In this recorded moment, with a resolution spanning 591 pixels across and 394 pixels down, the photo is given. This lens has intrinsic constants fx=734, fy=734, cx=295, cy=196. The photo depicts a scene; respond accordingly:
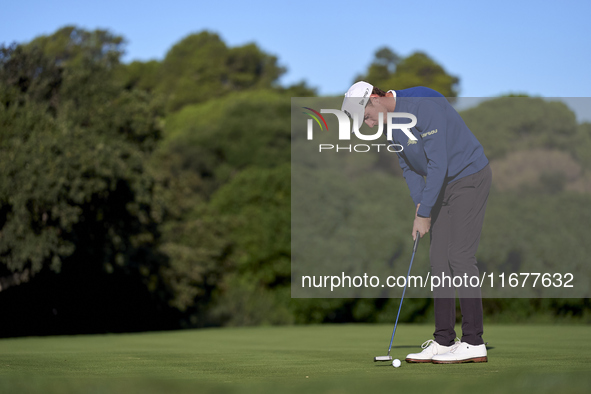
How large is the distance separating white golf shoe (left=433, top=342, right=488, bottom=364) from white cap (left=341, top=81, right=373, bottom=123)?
1941 millimetres

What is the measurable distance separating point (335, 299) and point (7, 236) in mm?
12478

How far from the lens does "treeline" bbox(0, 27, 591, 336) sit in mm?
14867

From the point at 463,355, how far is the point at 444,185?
1.32 m

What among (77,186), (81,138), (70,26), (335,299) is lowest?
(335,299)

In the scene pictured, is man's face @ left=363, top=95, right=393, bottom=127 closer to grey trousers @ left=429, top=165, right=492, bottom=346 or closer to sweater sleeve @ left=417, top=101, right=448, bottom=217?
sweater sleeve @ left=417, top=101, right=448, bottom=217

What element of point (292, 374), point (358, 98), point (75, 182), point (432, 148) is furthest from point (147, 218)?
point (292, 374)

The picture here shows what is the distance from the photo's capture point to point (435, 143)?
558 centimetres

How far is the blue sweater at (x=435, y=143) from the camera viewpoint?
18.2 feet

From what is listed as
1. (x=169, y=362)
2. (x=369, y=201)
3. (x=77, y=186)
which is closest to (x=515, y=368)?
(x=169, y=362)

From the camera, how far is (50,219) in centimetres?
1498

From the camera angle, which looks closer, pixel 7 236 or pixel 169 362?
pixel 169 362

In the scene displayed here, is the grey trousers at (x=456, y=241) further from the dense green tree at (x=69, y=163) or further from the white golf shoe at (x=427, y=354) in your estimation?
the dense green tree at (x=69, y=163)

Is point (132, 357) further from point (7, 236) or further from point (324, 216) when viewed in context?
point (324, 216)

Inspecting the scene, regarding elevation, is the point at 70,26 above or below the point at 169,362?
above
